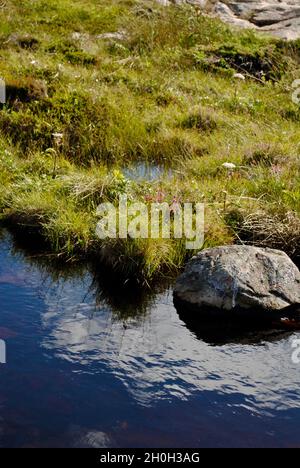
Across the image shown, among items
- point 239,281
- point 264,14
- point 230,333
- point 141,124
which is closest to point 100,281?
point 239,281

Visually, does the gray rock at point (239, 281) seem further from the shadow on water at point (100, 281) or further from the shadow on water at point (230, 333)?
the shadow on water at point (100, 281)

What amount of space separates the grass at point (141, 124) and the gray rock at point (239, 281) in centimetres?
72

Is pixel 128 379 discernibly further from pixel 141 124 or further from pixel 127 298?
pixel 141 124

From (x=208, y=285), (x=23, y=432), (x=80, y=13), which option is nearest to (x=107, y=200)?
(x=208, y=285)

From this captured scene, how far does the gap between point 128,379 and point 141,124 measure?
799 cm

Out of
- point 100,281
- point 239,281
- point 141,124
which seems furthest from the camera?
point 141,124

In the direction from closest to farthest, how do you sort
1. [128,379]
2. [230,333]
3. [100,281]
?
[128,379] < [230,333] < [100,281]

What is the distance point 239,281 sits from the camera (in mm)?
7625

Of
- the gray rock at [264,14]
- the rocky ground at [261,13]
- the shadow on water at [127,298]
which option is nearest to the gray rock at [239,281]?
the shadow on water at [127,298]

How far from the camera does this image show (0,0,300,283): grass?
932 cm

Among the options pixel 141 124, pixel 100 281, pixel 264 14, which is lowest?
pixel 100 281

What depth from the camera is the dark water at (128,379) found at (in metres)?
5.45

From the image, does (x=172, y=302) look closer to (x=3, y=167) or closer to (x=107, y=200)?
(x=107, y=200)

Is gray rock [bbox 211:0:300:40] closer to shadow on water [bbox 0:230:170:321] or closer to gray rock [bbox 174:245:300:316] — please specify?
shadow on water [bbox 0:230:170:321]
